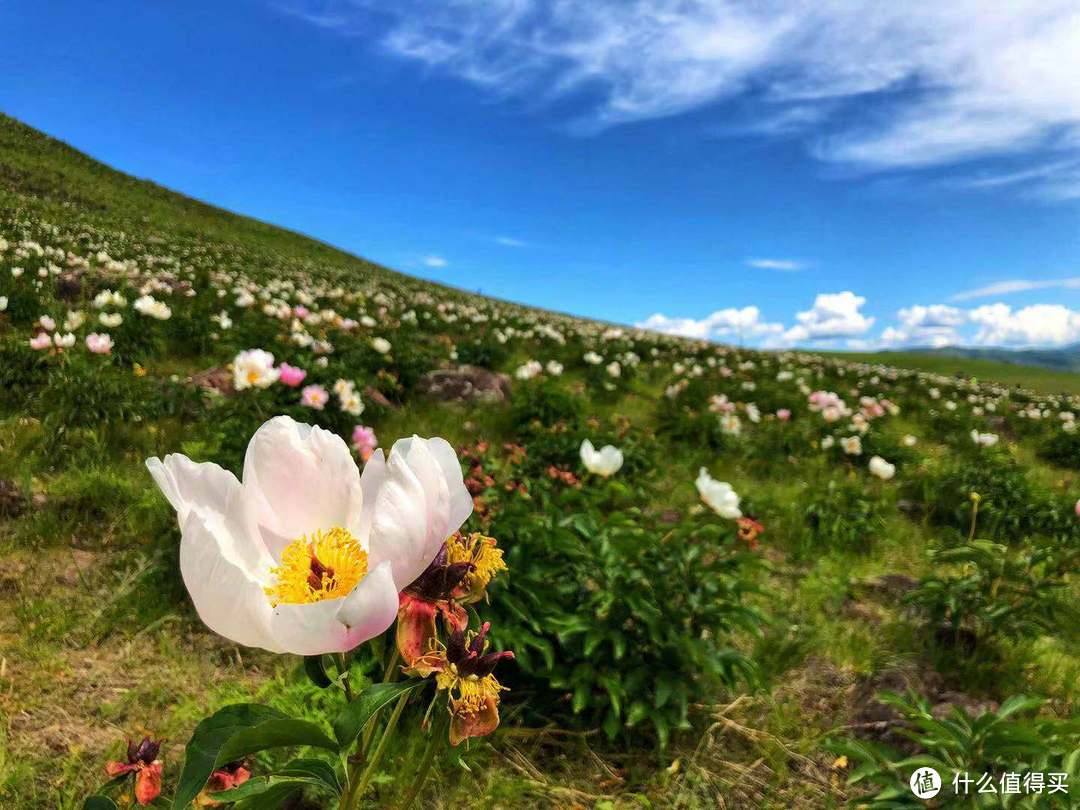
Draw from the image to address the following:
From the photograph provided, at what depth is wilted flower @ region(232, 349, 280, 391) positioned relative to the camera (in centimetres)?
395

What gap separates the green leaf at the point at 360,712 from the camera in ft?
2.66

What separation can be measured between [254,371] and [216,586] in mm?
3531

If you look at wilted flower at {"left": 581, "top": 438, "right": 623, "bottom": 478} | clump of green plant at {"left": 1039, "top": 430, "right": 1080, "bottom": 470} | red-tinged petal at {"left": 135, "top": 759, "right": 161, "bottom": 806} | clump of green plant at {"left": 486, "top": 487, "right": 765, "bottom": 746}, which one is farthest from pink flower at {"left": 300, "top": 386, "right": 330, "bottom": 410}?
clump of green plant at {"left": 1039, "top": 430, "right": 1080, "bottom": 470}

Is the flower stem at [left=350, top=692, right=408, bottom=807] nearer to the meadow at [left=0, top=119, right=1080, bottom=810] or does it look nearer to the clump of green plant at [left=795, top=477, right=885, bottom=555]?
the meadow at [left=0, top=119, right=1080, bottom=810]

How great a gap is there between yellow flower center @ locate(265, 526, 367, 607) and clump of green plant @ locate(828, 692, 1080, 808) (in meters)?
2.03

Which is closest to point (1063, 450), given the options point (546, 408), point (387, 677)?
point (546, 408)

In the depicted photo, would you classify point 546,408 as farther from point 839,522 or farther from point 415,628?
point 415,628

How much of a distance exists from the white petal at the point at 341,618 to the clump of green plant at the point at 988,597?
10.8 feet

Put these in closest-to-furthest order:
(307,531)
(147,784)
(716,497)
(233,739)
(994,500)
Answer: (233,739), (307,531), (147,784), (716,497), (994,500)

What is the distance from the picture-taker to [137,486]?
360cm

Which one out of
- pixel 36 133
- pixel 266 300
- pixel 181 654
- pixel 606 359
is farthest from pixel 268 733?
pixel 36 133

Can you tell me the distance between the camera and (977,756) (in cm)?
199

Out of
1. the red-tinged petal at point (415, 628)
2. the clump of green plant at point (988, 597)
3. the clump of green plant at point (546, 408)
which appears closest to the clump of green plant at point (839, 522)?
the clump of green plant at point (988, 597)

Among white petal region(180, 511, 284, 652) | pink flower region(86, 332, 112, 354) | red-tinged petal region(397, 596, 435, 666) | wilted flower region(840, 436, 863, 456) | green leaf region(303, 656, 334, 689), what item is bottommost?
wilted flower region(840, 436, 863, 456)
